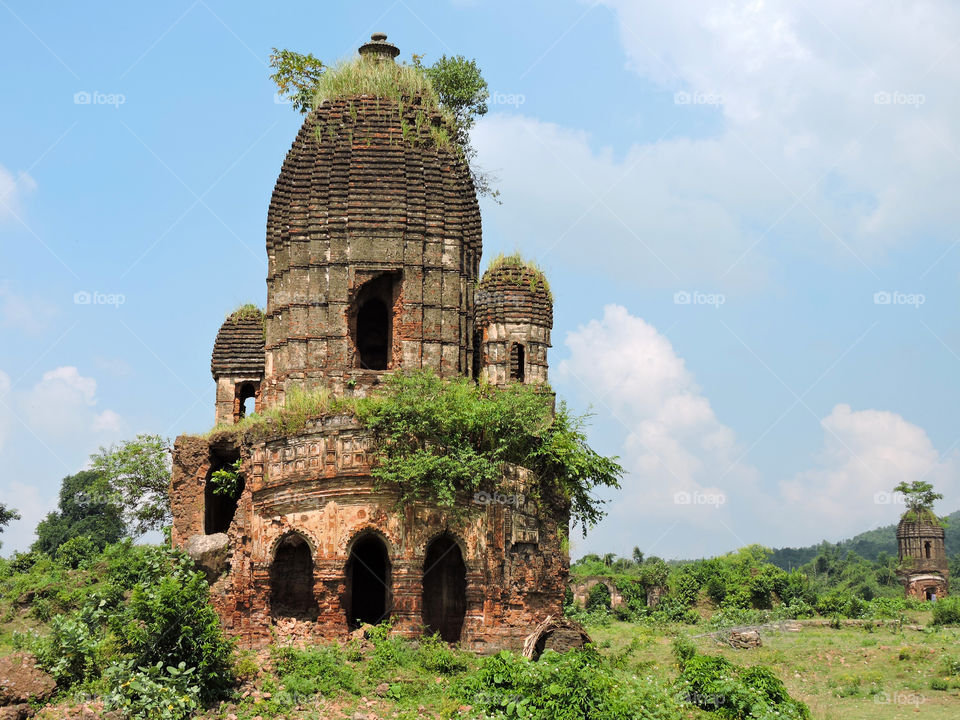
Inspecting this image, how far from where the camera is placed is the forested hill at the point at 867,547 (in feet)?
417

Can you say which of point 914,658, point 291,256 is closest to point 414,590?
point 291,256

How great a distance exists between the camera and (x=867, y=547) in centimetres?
14075

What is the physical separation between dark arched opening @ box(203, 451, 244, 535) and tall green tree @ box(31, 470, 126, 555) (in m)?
20.8

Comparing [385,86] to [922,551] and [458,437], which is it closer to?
[458,437]

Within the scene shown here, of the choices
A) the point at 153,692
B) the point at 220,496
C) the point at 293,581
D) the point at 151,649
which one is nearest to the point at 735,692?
the point at 293,581

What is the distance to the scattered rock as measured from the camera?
29859mm

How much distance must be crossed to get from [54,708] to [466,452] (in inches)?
296

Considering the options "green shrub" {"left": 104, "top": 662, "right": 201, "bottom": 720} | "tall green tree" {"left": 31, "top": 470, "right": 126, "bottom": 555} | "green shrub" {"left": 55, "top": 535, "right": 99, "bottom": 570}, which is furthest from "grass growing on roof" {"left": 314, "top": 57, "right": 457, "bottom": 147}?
"tall green tree" {"left": 31, "top": 470, "right": 126, "bottom": 555}

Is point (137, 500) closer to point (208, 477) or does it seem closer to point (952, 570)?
point (208, 477)

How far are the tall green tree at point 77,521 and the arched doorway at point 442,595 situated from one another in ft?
82.7

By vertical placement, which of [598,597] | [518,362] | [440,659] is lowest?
[440,659]

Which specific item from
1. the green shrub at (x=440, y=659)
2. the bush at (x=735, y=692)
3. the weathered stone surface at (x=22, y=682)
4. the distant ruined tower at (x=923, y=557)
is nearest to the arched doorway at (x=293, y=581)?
the green shrub at (x=440, y=659)

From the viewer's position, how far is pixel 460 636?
68.7 ft

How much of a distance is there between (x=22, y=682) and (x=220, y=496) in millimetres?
6776
